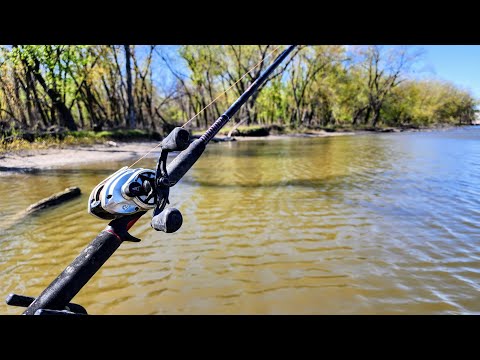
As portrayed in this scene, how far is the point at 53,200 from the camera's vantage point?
21.1ft

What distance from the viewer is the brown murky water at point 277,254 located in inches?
120

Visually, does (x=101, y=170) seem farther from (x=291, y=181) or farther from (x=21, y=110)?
(x=21, y=110)

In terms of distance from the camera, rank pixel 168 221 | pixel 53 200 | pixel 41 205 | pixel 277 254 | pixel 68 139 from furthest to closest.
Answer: pixel 68 139 → pixel 53 200 → pixel 41 205 → pixel 277 254 → pixel 168 221

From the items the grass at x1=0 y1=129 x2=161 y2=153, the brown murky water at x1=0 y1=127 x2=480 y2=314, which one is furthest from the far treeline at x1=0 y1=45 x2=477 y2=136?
the brown murky water at x1=0 y1=127 x2=480 y2=314

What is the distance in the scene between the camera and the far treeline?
20828 millimetres

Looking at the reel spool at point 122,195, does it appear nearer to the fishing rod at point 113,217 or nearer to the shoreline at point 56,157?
the fishing rod at point 113,217

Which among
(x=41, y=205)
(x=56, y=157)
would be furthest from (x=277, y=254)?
(x=56, y=157)

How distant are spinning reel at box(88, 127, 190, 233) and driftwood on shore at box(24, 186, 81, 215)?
5.11 m

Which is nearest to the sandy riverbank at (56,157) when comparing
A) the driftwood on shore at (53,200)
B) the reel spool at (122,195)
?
the driftwood on shore at (53,200)

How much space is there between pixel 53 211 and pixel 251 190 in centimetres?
414

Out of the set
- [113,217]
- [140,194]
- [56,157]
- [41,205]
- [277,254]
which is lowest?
[277,254]

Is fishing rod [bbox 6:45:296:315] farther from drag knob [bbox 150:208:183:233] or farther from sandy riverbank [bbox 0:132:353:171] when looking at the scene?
sandy riverbank [bbox 0:132:353:171]

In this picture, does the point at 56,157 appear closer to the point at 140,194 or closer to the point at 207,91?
the point at 140,194

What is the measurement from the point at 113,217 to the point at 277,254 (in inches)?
102
